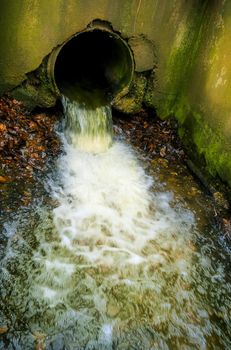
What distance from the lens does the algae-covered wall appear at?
520 cm

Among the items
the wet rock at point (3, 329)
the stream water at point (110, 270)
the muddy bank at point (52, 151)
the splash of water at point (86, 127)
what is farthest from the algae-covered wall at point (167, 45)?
the wet rock at point (3, 329)

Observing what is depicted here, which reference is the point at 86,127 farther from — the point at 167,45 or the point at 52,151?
the point at 167,45

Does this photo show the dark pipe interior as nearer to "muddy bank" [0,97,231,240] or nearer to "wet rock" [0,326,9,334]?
"muddy bank" [0,97,231,240]

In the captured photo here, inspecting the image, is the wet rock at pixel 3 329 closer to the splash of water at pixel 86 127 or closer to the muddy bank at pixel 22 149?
the muddy bank at pixel 22 149

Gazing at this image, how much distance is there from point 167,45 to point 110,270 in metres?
4.19

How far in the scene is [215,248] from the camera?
4668mm

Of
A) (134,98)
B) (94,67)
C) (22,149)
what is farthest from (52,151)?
(94,67)

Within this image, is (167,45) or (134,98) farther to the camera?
(134,98)

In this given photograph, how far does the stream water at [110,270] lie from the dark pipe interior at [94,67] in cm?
188

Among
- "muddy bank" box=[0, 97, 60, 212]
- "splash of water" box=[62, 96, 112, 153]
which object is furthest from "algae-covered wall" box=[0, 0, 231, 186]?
"splash of water" box=[62, 96, 112, 153]

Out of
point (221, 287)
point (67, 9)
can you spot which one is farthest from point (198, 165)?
point (67, 9)

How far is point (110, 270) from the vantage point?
406 centimetres

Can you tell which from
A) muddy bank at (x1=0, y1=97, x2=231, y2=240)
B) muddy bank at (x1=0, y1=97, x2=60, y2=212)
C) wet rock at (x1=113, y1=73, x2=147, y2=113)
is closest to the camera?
muddy bank at (x1=0, y1=97, x2=60, y2=212)

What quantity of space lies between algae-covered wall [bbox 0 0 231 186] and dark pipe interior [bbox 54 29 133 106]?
44cm
